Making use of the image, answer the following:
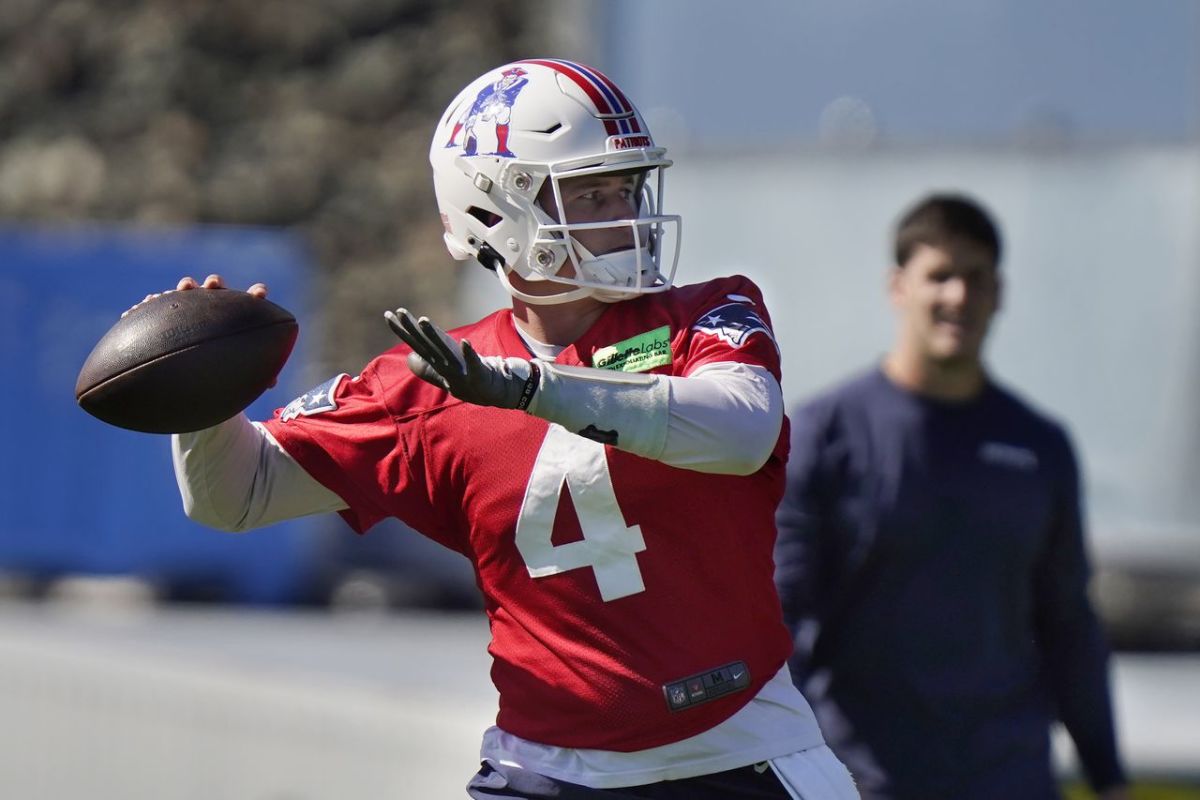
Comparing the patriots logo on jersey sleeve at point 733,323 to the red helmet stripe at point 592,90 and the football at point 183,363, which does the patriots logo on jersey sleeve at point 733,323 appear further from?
the football at point 183,363

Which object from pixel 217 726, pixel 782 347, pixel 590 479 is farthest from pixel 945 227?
pixel 782 347

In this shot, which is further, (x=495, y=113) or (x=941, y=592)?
(x=941, y=592)

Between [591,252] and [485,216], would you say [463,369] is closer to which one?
[591,252]

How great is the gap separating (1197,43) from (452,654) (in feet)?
11.8

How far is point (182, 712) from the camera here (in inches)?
250

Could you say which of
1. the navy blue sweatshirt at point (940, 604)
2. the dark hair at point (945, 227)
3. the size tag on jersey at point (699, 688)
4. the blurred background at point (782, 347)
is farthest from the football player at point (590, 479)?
the blurred background at point (782, 347)

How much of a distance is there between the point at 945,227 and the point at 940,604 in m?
0.85

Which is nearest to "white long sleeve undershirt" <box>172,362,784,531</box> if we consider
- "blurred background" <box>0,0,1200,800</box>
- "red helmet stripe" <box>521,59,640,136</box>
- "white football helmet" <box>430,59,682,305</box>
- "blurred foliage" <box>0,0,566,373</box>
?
"white football helmet" <box>430,59,682,305</box>

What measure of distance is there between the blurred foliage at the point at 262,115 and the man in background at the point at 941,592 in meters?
9.72

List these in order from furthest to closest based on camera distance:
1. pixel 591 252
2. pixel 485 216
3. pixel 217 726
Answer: pixel 217 726
pixel 485 216
pixel 591 252

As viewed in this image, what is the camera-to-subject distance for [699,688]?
291cm

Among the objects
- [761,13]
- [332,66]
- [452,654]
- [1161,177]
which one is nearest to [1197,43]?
[1161,177]

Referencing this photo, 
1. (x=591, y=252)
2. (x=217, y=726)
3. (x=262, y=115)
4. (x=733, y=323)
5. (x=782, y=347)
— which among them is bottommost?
(x=217, y=726)

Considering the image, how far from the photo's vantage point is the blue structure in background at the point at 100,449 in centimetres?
998
